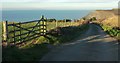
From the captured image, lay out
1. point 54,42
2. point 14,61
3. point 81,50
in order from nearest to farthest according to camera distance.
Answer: point 14,61, point 81,50, point 54,42

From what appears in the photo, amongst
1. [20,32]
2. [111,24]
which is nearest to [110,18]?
[111,24]

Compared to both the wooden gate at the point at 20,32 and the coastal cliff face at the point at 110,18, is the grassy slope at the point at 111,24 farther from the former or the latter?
the wooden gate at the point at 20,32

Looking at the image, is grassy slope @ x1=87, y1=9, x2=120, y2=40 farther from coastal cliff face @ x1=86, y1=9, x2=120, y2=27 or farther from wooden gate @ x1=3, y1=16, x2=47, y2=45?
wooden gate @ x1=3, y1=16, x2=47, y2=45

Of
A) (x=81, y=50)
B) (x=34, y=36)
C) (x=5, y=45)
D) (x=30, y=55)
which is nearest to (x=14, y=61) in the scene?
(x=30, y=55)

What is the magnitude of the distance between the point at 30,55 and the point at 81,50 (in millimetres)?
3826

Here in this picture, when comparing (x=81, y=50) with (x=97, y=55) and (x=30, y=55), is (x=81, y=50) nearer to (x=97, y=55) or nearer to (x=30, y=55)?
(x=97, y=55)

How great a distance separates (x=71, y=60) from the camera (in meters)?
15.2

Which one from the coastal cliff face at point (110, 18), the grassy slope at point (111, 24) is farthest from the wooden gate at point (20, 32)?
the coastal cliff face at point (110, 18)

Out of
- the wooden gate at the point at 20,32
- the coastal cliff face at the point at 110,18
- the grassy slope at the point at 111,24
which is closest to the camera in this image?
the wooden gate at the point at 20,32

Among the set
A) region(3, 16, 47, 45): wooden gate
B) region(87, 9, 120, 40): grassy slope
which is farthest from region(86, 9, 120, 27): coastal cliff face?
region(3, 16, 47, 45): wooden gate

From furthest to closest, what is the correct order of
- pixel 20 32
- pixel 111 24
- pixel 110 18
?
1. pixel 110 18
2. pixel 111 24
3. pixel 20 32

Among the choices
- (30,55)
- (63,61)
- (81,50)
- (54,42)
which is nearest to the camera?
(63,61)

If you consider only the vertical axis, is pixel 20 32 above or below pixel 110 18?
below

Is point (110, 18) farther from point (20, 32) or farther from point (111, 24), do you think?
point (20, 32)
